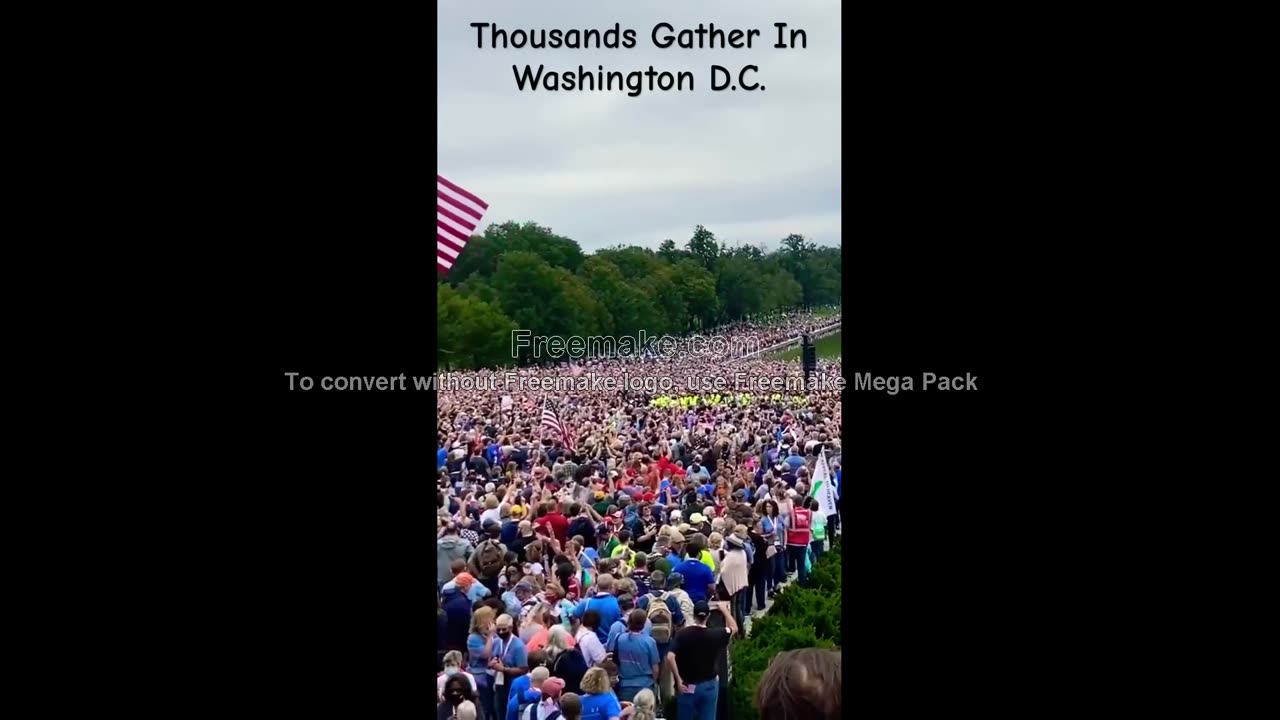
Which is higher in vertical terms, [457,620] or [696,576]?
[696,576]

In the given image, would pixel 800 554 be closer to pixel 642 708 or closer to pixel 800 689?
pixel 642 708

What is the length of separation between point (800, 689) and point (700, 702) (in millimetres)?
2724

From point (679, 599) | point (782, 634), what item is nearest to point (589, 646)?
point (679, 599)

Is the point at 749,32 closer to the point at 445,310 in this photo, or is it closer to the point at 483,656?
the point at 483,656

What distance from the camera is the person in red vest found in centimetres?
1335

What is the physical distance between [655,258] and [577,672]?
60252 mm

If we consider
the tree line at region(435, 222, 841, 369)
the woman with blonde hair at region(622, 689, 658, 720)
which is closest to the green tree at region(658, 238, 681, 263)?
the tree line at region(435, 222, 841, 369)

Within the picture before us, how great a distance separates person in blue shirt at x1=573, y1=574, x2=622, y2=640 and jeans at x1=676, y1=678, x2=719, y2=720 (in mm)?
670

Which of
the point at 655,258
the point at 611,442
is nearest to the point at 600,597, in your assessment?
the point at 611,442

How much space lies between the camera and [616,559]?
33.9 feet

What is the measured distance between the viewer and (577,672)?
8.11m
